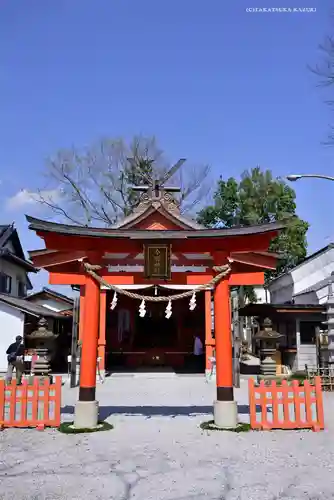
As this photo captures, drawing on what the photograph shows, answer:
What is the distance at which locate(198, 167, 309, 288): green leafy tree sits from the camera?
119ft

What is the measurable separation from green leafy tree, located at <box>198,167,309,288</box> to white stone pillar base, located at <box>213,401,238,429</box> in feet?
86.5

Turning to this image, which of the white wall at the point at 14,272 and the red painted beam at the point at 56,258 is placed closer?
the red painted beam at the point at 56,258

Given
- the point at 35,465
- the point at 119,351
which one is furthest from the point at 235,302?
the point at 35,465

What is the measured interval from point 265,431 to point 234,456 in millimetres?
2248

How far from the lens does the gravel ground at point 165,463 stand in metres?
6.15

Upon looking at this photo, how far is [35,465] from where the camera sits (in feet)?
24.4

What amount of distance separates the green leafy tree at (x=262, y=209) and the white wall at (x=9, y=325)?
2099cm

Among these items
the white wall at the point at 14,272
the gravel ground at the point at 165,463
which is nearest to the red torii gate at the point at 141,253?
the gravel ground at the point at 165,463

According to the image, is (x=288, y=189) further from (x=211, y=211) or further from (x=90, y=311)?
(x=90, y=311)

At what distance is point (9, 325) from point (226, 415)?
1550 cm

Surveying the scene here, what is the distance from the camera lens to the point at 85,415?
10109 mm

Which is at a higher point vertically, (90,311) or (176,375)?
(90,311)

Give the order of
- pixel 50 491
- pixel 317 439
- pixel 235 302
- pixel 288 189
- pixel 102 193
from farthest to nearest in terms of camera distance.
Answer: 1. pixel 288 189
2. pixel 102 193
3. pixel 235 302
4. pixel 317 439
5. pixel 50 491

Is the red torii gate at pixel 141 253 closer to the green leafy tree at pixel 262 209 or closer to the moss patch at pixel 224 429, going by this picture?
the moss patch at pixel 224 429
